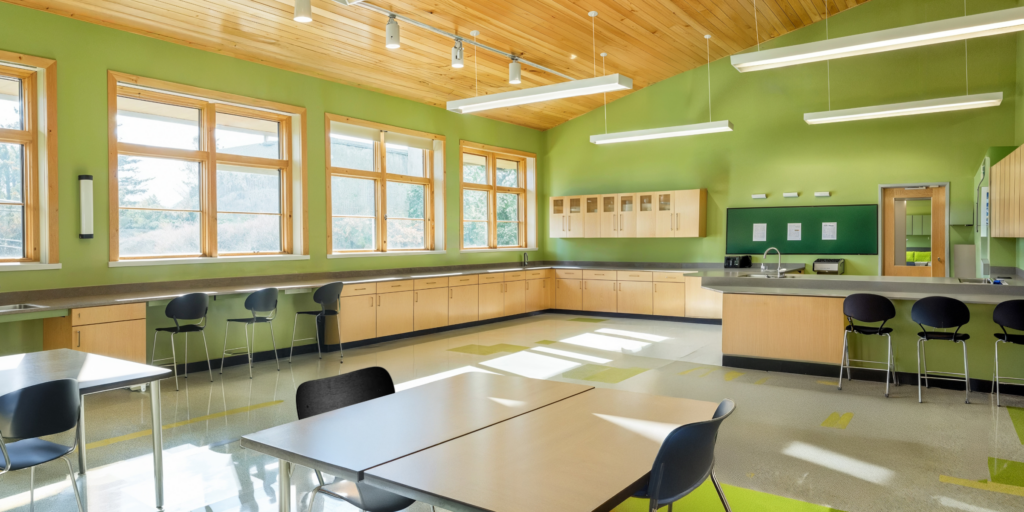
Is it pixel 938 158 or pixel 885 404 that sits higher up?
pixel 938 158

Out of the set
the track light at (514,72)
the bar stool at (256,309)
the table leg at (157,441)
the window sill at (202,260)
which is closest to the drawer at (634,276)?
the track light at (514,72)

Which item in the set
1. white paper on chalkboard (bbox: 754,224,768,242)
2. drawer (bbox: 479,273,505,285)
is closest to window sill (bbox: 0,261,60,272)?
drawer (bbox: 479,273,505,285)

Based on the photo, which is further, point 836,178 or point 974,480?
point 836,178

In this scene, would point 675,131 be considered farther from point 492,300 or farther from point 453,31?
point 492,300

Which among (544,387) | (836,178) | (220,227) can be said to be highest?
(836,178)

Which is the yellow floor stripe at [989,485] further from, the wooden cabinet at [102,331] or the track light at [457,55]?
the wooden cabinet at [102,331]

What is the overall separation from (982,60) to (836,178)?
7.40 feet

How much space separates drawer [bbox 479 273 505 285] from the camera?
10.0 meters

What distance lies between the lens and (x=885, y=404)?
17.2ft

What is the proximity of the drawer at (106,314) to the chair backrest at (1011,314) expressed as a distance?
24.9 ft

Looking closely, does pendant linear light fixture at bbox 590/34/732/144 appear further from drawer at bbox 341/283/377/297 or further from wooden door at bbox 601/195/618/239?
drawer at bbox 341/283/377/297

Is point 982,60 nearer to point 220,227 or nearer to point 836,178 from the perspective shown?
point 836,178

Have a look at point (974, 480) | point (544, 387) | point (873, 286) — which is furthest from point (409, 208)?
point (974, 480)

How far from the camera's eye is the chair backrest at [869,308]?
18.3 ft
